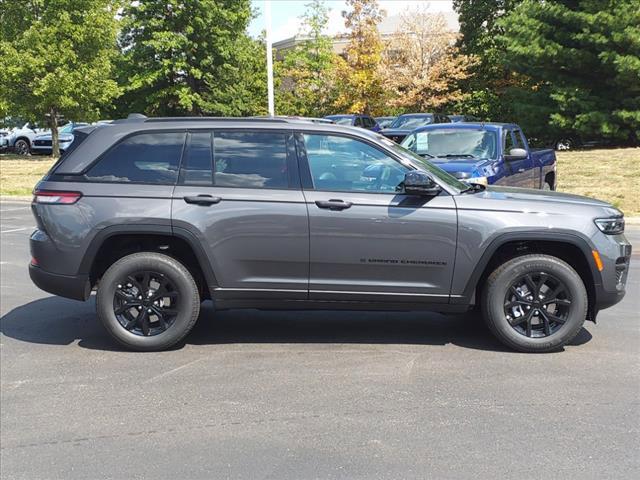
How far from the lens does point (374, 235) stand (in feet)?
17.1

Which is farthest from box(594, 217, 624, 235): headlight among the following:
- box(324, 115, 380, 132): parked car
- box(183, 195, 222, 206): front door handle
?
box(324, 115, 380, 132): parked car

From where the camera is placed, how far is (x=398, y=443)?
380 centimetres

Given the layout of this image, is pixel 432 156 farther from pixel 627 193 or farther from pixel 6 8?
pixel 6 8

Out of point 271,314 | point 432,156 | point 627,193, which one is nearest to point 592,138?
point 627,193

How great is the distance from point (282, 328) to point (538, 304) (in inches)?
87.7

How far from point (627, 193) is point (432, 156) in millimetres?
7827

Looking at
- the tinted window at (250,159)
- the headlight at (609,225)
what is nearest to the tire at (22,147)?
the tinted window at (250,159)

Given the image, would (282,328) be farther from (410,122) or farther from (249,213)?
(410,122)

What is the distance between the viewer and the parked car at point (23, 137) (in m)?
33.8

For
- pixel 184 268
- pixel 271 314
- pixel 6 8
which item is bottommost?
pixel 271 314

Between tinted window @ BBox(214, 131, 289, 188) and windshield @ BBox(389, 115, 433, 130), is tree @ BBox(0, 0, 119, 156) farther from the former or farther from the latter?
tinted window @ BBox(214, 131, 289, 188)

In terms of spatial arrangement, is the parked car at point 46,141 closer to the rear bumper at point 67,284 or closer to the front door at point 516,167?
the front door at point 516,167

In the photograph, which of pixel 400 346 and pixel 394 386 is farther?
pixel 400 346

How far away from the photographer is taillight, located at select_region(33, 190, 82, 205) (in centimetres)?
538
